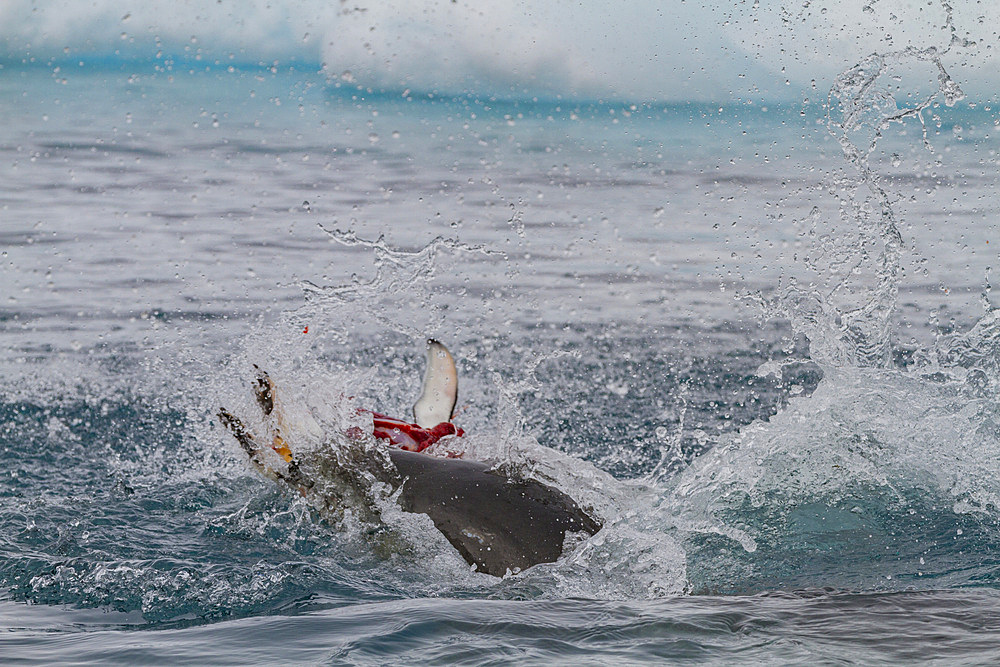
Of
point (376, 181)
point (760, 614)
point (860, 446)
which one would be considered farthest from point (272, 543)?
point (376, 181)

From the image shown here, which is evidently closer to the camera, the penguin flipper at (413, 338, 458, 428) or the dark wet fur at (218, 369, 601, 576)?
the dark wet fur at (218, 369, 601, 576)

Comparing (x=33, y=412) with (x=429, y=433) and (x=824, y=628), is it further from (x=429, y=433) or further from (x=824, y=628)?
(x=824, y=628)

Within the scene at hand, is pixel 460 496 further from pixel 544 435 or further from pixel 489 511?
pixel 544 435

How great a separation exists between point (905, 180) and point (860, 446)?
10.7m

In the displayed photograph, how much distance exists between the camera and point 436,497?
3719 millimetres

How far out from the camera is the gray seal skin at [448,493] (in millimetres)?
3594

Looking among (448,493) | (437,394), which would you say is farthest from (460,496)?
(437,394)

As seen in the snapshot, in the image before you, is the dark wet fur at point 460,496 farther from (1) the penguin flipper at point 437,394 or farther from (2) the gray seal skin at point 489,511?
(1) the penguin flipper at point 437,394

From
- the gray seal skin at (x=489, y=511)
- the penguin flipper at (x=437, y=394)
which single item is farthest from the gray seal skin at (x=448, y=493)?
the penguin flipper at (x=437, y=394)

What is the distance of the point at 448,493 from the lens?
372 centimetres

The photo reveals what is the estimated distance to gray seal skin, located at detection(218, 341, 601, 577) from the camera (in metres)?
3.59

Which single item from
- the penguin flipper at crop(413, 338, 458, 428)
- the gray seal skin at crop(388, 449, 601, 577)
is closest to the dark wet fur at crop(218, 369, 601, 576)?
the gray seal skin at crop(388, 449, 601, 577)

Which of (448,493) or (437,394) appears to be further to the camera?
(437,394)

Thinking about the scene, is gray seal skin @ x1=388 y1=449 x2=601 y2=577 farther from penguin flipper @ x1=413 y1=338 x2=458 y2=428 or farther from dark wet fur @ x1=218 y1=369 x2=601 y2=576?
penguin flipper @ x1=413 y1=338 x2=458 y2=428
